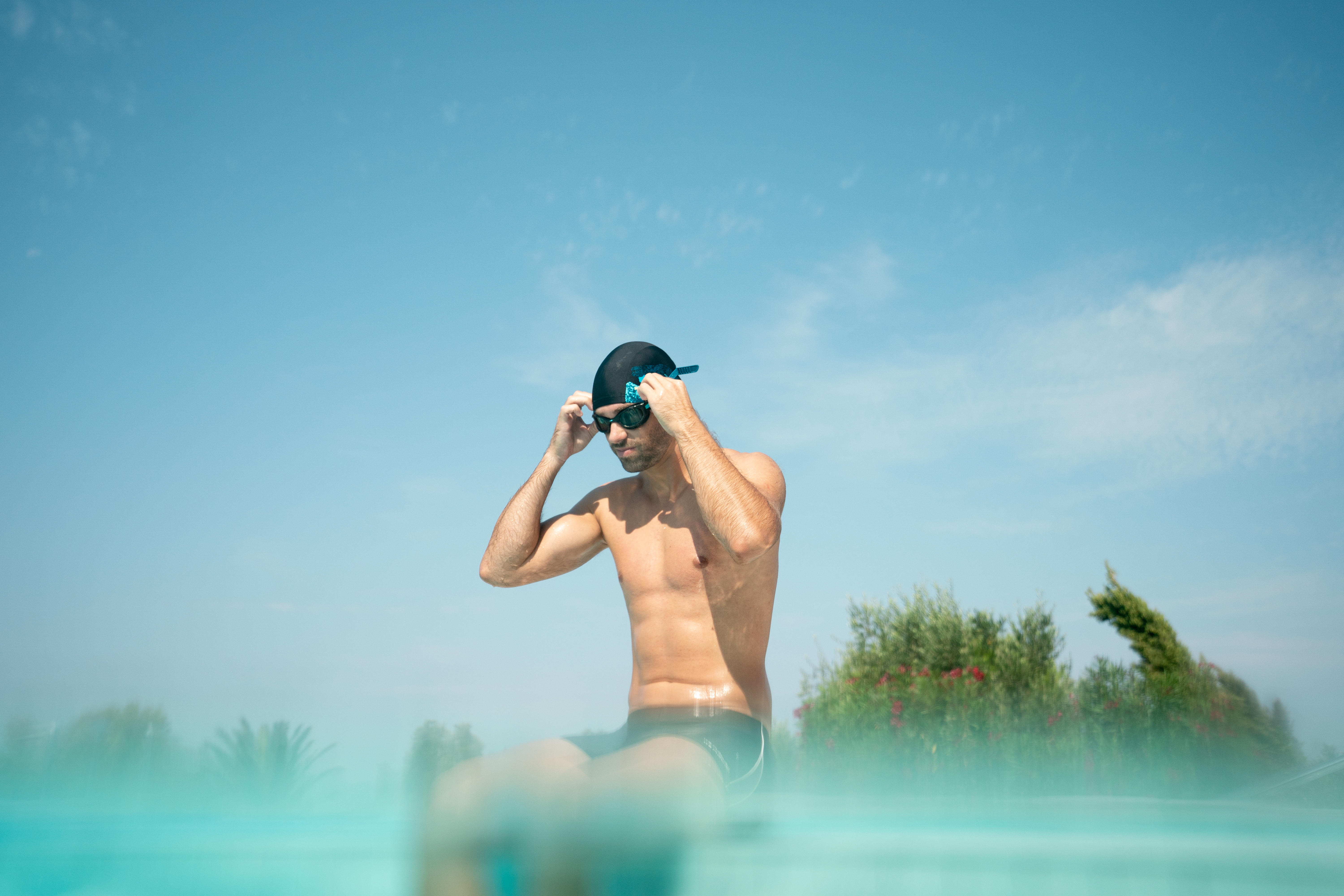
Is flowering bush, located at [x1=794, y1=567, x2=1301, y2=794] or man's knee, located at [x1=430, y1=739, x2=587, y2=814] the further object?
flowering bush, located at [x1=794, y1=567, x2=1301, y2=794]

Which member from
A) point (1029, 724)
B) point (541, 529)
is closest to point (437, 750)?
point (541, 529)

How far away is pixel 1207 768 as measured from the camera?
10961 mm

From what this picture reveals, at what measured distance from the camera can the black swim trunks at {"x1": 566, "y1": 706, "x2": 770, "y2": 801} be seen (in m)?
2.86

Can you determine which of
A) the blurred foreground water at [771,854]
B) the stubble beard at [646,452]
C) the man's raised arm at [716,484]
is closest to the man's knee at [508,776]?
the blurred foreground water at [771,854]

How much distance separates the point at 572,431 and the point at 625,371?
1.43 feet

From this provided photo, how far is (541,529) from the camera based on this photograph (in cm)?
356

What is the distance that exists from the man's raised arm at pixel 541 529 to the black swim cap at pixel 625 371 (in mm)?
156

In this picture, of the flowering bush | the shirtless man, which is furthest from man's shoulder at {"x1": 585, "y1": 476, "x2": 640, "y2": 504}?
the flowering bush

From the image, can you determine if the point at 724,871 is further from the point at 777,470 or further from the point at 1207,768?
the point at 1207,768

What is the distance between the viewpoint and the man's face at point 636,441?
10.5 feet

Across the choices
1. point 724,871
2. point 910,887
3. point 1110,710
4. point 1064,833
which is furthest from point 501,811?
point 1110,710

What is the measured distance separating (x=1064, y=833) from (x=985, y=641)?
985 centimetres

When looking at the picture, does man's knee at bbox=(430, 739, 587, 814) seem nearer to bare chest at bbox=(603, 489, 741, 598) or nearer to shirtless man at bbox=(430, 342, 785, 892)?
shirtless man at bbox=(430, 342, 785, 892)

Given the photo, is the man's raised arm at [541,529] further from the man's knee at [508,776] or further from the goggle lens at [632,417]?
the man's knee at [508,776]
